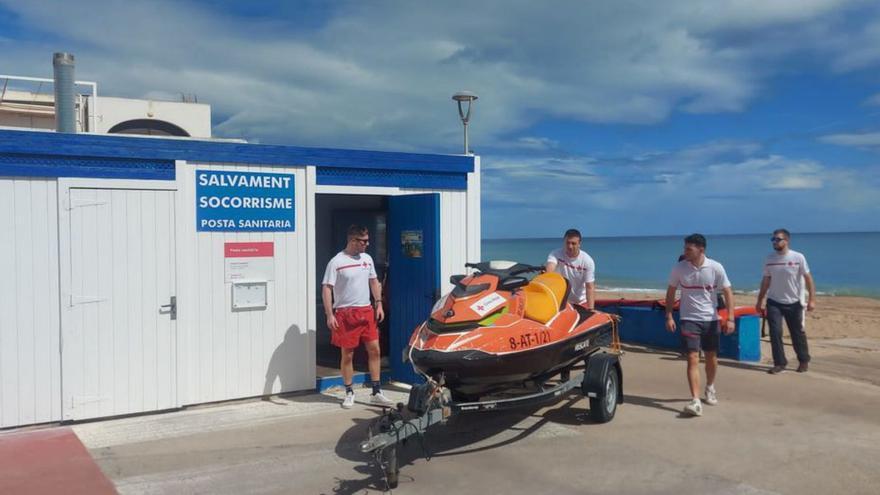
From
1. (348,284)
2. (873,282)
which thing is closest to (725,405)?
(348,284)

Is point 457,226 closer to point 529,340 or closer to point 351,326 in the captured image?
point 351,326

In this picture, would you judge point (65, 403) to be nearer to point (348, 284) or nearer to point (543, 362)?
point (348, 284)

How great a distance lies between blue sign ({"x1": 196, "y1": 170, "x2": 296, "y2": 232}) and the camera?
280 inches

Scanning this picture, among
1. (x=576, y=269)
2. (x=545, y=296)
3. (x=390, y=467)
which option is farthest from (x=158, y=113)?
(x=390, y=467)

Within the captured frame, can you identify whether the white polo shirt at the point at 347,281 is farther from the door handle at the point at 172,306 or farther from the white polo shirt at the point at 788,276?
the white polo shirt at the point at 788,276

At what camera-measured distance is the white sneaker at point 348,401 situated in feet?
23.5

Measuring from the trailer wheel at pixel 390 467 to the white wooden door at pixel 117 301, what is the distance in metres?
3.04

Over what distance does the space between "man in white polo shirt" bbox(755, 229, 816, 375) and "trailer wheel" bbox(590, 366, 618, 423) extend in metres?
3.36

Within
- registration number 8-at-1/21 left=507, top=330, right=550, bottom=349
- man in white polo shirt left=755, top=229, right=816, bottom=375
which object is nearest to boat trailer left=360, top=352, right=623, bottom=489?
registration number 8-at-1/21 left=507, top=330, right=550, bottom=349

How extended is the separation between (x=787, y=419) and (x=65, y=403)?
22.4 feet

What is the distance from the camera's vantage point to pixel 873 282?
4122cm

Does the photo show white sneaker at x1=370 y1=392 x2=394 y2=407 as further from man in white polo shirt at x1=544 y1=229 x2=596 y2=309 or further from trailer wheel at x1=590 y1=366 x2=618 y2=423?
man in white polo shirt at x1=544 y1=229 x2=596 y2=309

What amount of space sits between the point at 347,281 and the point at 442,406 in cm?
225

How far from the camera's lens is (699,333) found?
7.02m
